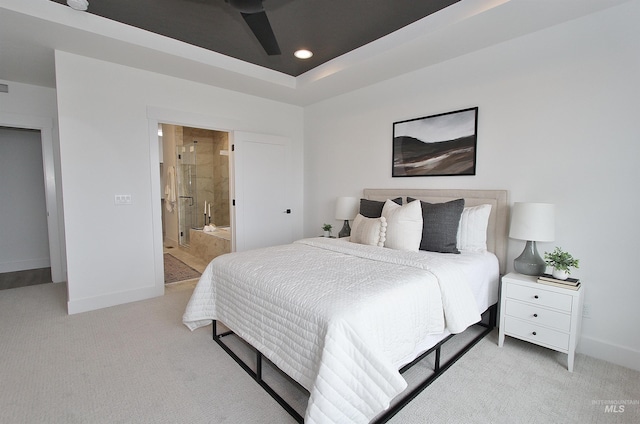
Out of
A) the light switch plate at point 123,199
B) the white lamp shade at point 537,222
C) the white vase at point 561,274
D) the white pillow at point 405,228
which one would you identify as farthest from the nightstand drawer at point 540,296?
the light switch plate at point 123,199

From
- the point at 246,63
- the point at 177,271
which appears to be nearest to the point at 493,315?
the point at 246,63

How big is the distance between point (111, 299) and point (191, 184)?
11.7ft

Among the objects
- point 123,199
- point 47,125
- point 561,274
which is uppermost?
point 47,125

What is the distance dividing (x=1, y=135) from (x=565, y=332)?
278 inches

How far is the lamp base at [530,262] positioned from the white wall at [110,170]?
3.64 m

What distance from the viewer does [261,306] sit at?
189 centimetres

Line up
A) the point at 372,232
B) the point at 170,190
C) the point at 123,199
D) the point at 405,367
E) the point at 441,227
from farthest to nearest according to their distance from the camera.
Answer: the point at 170,190, the point at 123,199, the point at 372,232, the point at 441,227, the point at 405,367

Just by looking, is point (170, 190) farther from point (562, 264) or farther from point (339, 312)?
point (562, 264)

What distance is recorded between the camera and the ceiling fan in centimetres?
176

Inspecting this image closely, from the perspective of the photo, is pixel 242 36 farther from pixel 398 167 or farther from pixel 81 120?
pixel 398 167

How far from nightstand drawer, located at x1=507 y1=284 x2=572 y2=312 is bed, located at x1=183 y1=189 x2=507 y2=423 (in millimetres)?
209

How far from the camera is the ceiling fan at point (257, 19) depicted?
5.77 ft

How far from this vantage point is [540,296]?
219 centimetres

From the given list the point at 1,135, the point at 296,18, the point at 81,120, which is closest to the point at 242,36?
the point at 296,18
